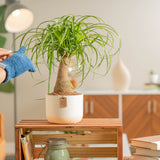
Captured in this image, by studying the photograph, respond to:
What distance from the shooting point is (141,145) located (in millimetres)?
1479

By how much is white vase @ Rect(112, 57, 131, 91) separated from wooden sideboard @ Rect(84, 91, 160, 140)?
10cm

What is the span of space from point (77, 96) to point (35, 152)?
1.31ft

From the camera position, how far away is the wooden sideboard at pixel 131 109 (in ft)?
14.9

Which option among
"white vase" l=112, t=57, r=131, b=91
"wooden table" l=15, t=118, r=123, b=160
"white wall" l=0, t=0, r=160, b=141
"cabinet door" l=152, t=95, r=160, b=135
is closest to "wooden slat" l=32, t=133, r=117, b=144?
"wooden table" l=15, t=118, r=123, b=160

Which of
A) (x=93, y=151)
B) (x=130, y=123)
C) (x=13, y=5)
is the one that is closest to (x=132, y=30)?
(x=130, y=123)

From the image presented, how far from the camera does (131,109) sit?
4.57m

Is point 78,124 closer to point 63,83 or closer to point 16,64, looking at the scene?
point 63,83

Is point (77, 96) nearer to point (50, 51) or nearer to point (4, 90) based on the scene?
point (50, 51)

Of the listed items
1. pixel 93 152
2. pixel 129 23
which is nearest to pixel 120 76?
pixel 129 23

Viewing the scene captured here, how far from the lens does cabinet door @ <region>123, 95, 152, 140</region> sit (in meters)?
4.55

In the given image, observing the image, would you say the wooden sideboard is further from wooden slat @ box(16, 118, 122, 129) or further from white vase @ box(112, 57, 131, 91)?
wooden slat @ box(16, 118, 122, 129)

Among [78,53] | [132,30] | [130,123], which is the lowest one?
[130,123]

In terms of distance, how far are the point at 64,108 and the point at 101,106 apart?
3.10 m

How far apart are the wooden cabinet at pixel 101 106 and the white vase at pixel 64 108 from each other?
305 cm
